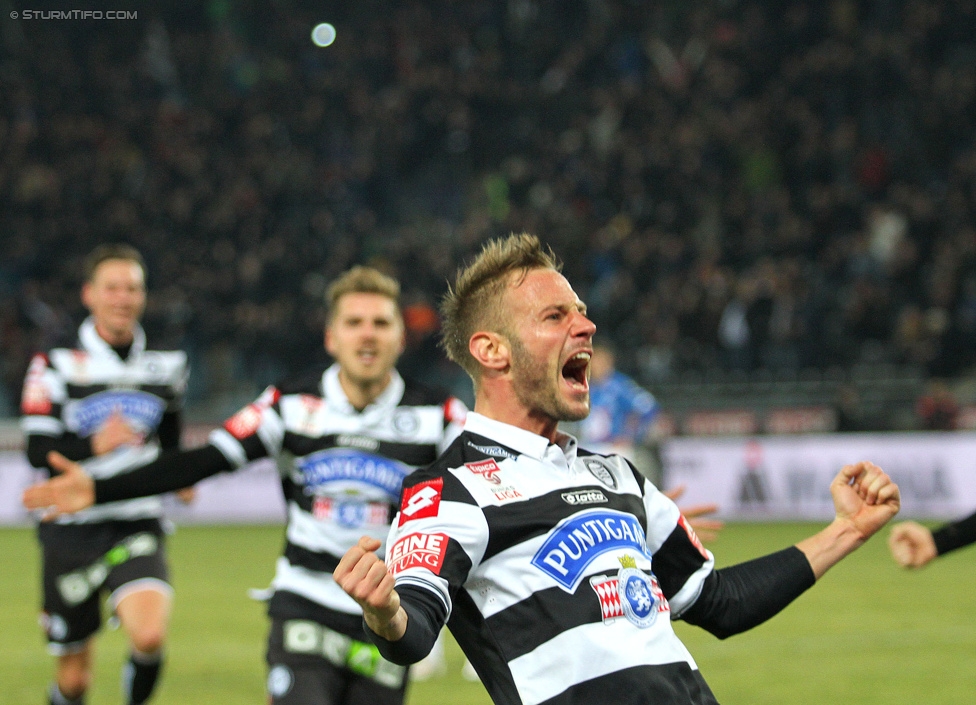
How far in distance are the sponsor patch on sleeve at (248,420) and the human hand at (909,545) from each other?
2421mm

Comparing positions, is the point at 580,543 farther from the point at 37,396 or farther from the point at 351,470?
the point at 37,396

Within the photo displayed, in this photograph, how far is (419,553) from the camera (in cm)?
291

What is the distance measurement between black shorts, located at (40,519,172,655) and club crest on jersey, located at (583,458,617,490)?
12.6 ft

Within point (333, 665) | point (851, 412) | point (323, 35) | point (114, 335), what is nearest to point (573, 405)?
point (333, 665)

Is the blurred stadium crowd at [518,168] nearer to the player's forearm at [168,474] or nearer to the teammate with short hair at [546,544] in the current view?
the player's forearm at [168,474]

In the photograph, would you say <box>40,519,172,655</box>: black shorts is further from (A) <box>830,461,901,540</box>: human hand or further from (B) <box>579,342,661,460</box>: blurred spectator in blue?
(B) <box>579,342,661,460</box>: blurred spectator in blue

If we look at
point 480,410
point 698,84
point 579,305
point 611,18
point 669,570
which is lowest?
point 669,570

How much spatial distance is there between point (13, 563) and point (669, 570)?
1304 cm

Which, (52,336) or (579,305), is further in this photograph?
(52,336)

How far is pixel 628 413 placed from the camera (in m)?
13.6

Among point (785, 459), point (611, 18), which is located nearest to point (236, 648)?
point (785, 459)

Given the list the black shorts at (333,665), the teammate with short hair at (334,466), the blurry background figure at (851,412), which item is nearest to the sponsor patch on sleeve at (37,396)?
the teammate with short hair at (334,466)

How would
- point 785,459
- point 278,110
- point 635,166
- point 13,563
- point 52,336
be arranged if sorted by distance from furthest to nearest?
point 278,110 < point 635,166 < point 52,336 < point 785,459 < point 13,563

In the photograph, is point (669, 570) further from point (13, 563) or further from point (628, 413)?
point (13, 563)
